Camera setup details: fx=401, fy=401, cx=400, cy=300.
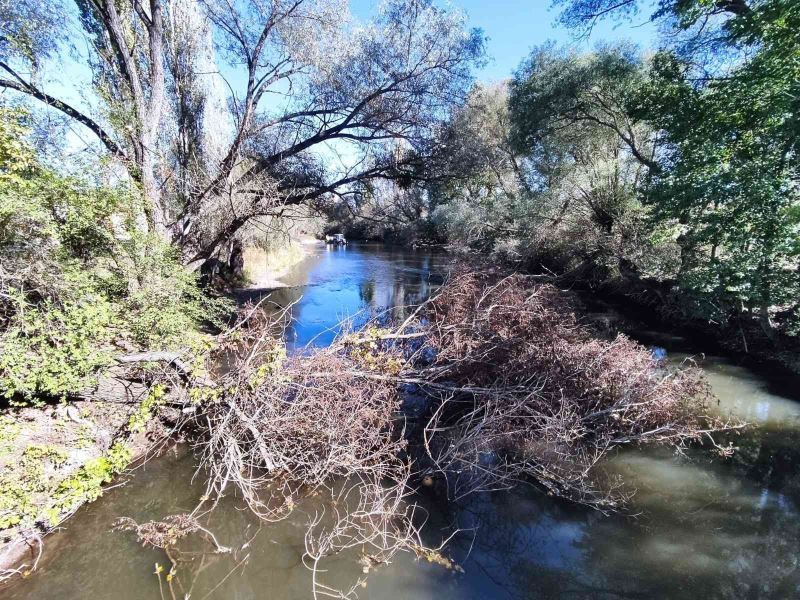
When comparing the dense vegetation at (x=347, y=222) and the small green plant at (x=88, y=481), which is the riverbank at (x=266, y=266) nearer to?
the dense vegetation at (x=347, y=222)

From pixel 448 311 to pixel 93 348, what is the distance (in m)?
7.00

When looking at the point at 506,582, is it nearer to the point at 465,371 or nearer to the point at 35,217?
the point at 465,371

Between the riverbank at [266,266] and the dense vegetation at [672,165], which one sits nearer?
the dense vegetation at [672,165]

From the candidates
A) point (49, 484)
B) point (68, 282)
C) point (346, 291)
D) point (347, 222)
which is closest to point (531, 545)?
point (49, 484)

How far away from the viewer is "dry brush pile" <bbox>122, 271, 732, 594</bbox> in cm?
533

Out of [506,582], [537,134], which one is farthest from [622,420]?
[537,134]

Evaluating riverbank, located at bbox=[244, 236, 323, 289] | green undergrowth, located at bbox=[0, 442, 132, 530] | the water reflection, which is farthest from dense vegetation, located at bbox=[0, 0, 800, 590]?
riverbank, located at bbox=[244, 236, 323, 289]

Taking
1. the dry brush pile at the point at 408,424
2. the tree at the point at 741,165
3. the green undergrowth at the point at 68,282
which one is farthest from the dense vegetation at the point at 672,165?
the green undergrowth at the point at 68,282

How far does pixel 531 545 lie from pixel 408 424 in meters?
2.97

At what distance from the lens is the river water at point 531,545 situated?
164 inches

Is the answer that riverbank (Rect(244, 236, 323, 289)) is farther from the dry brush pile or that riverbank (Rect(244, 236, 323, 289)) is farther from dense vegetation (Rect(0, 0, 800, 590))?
the dry brush pile

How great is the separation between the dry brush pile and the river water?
271 mm

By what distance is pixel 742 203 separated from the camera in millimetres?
9469

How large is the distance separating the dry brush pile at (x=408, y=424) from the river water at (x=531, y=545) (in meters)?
0.27
